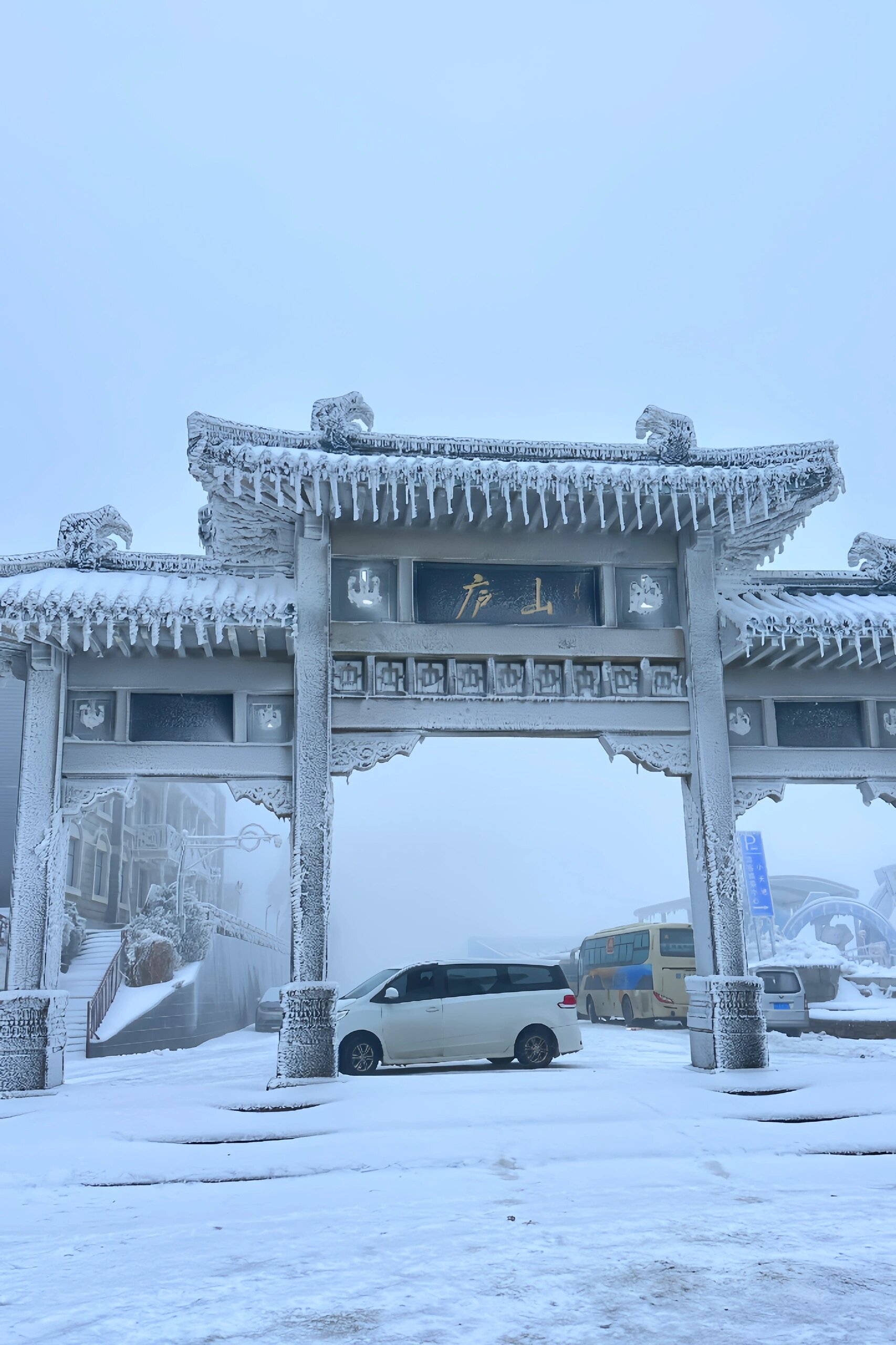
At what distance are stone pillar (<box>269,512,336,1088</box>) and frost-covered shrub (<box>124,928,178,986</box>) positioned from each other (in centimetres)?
1312

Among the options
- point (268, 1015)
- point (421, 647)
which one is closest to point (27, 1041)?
point (421, 647)

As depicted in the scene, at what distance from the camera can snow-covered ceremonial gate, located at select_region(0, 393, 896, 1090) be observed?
10.4 meters

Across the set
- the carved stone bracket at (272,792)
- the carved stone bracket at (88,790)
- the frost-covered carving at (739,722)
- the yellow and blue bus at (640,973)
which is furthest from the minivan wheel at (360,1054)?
the yellow and blue bus at (640,973)

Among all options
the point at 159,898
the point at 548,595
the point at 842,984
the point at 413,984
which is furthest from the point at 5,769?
the point at 842,984

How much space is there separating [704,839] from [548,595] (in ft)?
10.5

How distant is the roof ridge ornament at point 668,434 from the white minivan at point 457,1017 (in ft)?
22.5

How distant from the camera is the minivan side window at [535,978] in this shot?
1361 cm

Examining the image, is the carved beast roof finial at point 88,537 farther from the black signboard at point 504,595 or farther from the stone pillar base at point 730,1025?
the stone pillar base at point 730,1025

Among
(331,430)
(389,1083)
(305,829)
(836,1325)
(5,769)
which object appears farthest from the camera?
(5,769)

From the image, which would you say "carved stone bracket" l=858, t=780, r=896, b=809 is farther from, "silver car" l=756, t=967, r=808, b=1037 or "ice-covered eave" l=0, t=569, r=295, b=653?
"silver car" l=756, t=967, r=808, b=1037

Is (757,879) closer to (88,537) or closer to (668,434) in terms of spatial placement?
(668,434)

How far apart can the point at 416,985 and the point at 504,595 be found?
5.24 m

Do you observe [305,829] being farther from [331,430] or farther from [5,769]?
[5,769]

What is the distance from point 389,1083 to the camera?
970cm
